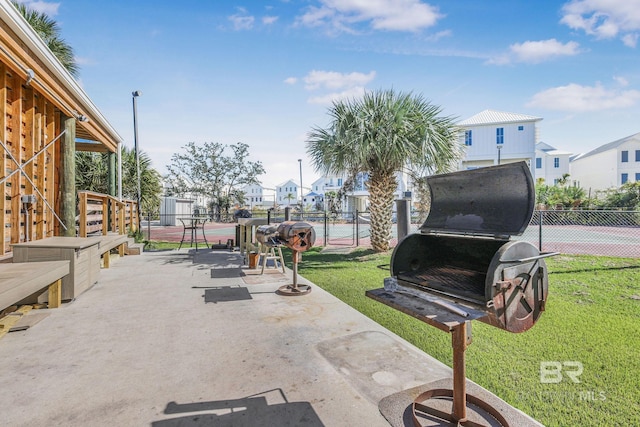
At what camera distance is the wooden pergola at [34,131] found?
4.40 m

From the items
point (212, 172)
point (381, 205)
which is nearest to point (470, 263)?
point (381, 205)

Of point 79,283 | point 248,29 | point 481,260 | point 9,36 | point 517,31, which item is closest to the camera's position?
point 481,260

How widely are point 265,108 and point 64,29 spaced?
676 cm

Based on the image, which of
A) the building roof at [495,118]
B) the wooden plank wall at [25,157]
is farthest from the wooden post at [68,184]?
the building roof at [495,118]

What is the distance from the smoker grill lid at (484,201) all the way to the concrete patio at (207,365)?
4.03 feet

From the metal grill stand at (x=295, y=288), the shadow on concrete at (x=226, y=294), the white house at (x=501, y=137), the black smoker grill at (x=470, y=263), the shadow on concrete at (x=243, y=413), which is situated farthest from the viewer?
the white house at (x=501, y=137)

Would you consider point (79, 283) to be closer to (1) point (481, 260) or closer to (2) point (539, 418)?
(1) point (481, 260)

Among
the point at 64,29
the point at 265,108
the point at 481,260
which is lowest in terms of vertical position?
the point at 481,260

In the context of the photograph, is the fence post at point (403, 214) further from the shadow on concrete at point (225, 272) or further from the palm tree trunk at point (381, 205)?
the palm tree trunk at point (381, 205)

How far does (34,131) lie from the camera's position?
552 cm

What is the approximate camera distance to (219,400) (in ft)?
7.35

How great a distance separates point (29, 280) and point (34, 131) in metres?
3.78

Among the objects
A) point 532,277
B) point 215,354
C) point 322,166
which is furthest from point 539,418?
point 322,166

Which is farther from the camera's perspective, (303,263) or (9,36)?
(303,263)
